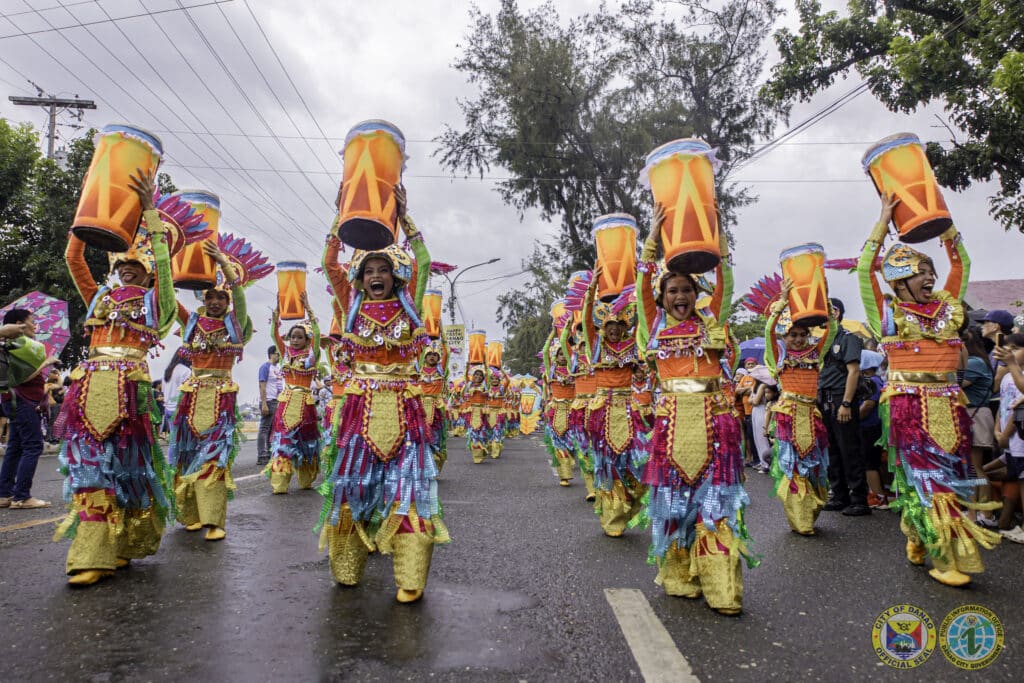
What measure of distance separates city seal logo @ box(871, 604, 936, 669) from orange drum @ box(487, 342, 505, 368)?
1231cm

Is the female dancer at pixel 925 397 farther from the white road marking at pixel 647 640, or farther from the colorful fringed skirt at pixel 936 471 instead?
the white road marking at pixel 647 640

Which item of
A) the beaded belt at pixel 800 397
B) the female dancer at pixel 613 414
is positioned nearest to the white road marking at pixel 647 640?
the female dancer at pixel 613 414

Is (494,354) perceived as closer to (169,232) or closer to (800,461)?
(800,461)

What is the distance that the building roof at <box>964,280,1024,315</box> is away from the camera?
1859 centimetres

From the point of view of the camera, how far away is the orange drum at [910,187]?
4207 mm

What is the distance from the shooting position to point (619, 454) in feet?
18.8

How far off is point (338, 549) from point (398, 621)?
735mm

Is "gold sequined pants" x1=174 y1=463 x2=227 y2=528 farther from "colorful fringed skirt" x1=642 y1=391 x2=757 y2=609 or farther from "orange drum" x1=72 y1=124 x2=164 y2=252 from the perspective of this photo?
"colorful fringed skirt" x1=642 y1=391 x2=757 y2=609

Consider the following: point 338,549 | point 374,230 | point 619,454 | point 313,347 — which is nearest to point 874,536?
point 619,454

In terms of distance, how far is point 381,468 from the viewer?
12.1 feet

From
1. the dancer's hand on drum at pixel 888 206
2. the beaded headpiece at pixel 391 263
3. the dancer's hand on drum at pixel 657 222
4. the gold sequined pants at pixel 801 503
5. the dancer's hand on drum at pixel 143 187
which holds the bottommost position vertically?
the gold sequined pants at pixel 801 503

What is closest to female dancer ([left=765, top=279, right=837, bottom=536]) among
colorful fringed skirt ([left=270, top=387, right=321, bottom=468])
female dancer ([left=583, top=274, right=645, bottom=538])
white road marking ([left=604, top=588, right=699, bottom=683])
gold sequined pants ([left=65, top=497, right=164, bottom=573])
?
female dancer ([left=583, top=274, right=645, bottom=538])

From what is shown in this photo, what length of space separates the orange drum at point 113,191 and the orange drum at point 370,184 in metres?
1.24

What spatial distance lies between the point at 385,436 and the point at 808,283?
389cm
